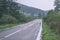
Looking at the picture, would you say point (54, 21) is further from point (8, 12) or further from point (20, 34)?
point (8, 12)

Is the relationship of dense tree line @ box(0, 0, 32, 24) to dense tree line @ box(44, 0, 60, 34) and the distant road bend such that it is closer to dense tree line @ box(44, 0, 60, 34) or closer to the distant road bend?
dense tree line @ box(44, 0, 60, 34)

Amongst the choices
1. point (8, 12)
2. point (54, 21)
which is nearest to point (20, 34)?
point (54, 21)

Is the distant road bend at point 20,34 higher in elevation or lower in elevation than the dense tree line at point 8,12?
lower

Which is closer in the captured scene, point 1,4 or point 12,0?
point 1,4

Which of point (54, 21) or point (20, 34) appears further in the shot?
point (54, 21)

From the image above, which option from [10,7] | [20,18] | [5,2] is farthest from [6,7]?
[20,18]

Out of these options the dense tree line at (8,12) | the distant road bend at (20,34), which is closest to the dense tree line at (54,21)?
the distant road bend at (20,34)

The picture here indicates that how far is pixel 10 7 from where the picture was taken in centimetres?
9106

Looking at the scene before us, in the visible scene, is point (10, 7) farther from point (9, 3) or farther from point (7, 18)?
point (7, 18)

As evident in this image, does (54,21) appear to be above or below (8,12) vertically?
below

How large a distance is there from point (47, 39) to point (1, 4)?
211 ft

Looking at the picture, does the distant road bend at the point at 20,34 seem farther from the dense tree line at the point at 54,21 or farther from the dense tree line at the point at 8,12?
→ the dense tree line at the point at 8,12

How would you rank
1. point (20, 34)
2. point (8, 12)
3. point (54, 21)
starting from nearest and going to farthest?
point (20, 34) → point (54, 21) → point (8, 12)

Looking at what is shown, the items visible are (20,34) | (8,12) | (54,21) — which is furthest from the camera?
(8,12)
